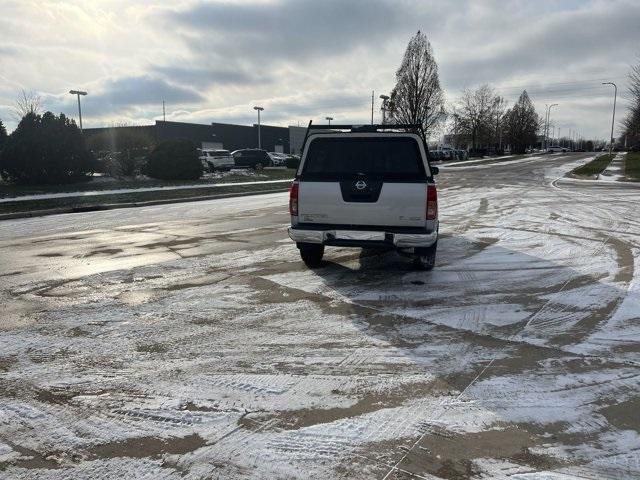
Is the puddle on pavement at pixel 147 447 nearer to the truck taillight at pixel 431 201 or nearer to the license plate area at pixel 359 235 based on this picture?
the license plate area at pixel 359 235

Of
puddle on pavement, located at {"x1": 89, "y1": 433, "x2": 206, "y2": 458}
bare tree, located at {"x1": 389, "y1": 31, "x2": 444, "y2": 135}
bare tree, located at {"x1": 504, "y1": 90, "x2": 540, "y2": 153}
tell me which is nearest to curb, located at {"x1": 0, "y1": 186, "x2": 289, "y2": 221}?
puddle on pavement, located at {"x1": 89, "y1": 433, "x2": 206, "y2": 458}

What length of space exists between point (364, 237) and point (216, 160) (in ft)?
108

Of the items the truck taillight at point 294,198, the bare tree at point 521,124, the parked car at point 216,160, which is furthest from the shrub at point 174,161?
the bare tree at point 521,124

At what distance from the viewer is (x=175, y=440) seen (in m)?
3.08

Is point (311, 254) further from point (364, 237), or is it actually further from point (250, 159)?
point (250, 159)

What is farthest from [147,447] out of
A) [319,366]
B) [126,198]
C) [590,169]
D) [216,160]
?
[590,169]

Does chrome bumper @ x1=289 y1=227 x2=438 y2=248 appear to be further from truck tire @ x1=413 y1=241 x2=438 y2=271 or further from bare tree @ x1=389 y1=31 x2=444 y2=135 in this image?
bare tree @ x1=389 y1=31 x2=444 y2=135

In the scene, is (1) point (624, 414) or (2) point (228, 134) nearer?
(1) point (624, 414)

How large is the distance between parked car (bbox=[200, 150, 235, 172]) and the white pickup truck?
3131 cm

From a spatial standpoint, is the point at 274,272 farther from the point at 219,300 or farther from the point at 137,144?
the point at 137,144

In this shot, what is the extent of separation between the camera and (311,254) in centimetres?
746

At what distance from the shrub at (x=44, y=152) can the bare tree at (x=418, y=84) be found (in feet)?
124

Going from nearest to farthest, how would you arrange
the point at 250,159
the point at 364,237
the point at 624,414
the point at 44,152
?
the point at 624,414
the point at 364,237
the point at 44,152
the point at 250,159

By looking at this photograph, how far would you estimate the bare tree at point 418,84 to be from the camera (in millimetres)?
53406
